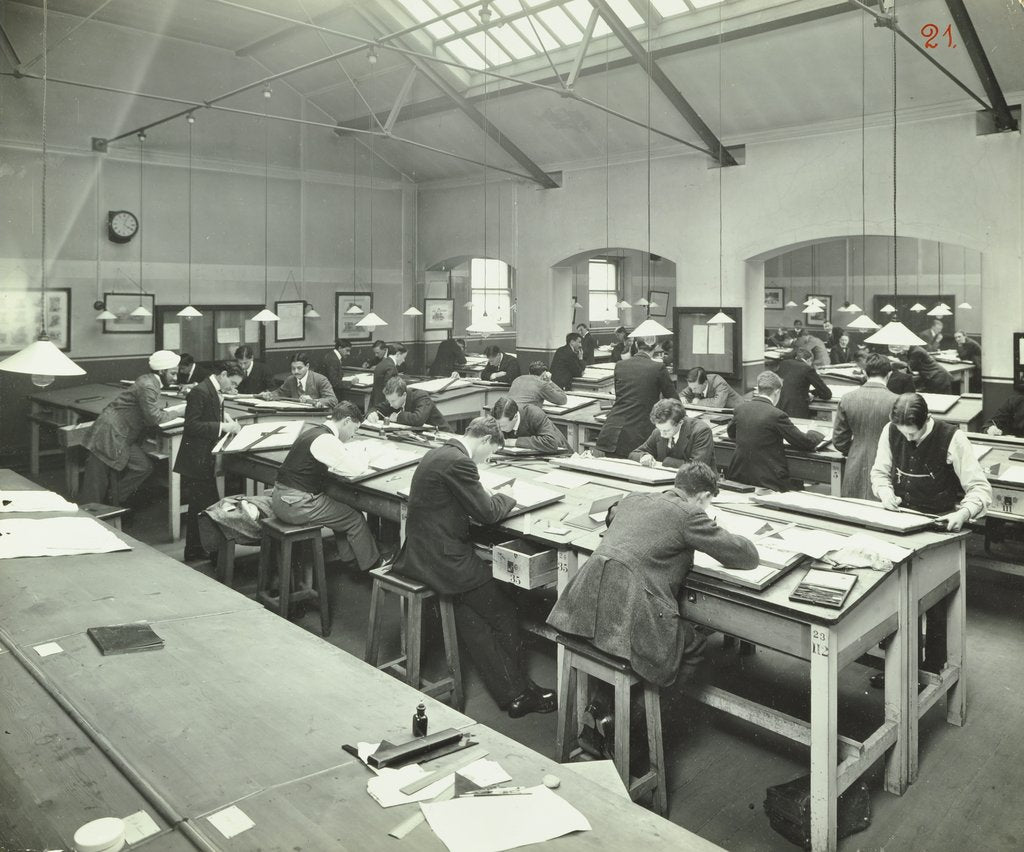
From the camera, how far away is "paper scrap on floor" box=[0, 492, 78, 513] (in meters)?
4.57

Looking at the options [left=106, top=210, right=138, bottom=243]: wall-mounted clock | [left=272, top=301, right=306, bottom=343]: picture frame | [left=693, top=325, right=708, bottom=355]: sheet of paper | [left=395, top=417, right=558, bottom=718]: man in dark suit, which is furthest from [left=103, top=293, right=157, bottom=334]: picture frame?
[left=395, top=417, right=558, bottom=718]: man in dark suit

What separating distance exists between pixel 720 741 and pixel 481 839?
2.36 meters

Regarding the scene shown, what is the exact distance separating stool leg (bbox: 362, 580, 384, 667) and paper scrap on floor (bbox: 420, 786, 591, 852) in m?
2.34

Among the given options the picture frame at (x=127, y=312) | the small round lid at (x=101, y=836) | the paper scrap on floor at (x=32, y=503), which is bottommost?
the small round lid at (x=101, y=836)

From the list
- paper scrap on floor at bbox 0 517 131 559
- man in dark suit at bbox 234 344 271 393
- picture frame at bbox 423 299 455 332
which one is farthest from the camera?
picture frame at bbox 423 299 455 332

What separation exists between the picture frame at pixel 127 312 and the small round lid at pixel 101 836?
10.7m

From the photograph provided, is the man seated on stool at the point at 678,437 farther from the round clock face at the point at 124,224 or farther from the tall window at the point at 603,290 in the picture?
the tall window at the point at 603,290

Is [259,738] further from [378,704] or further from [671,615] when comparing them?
[671,615]

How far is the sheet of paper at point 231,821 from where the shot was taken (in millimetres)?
1827

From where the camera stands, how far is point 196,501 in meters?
6.59

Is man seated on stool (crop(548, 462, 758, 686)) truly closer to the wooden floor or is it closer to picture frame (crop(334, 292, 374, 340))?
the wooden floor

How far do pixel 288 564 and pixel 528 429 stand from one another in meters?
2.10

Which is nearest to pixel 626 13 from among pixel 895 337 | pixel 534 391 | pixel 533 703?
pixel 534 391

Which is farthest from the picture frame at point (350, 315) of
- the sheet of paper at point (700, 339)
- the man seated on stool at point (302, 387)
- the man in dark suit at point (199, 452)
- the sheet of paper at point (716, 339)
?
the man in dark suit at point (199, 452)
